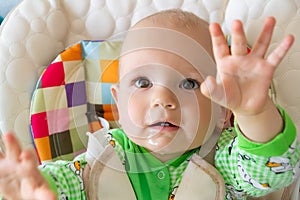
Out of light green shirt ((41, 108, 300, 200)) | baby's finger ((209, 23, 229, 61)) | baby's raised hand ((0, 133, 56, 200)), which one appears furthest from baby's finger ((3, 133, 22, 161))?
baby's finger ((209, 23, 229, 61))

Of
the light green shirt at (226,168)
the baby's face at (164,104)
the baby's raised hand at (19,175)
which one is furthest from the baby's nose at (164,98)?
the baby's raised hand at (19,175)

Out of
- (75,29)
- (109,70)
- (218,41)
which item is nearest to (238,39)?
(218,41)

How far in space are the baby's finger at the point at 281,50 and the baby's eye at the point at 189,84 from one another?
0.61 feet

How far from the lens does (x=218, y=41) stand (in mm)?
594

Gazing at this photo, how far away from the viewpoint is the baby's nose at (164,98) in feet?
2.33

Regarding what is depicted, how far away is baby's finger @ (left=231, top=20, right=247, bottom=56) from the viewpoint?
1.89 ft

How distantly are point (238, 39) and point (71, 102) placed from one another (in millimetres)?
425

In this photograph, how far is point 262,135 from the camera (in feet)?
2.12

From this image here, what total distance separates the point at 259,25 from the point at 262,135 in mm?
351

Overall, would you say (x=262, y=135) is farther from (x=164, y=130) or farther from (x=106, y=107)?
(x=106, y=107)

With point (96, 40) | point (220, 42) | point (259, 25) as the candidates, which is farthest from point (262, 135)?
point (96, 40)

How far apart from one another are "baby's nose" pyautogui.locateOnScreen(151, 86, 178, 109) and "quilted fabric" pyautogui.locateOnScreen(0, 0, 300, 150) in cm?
28

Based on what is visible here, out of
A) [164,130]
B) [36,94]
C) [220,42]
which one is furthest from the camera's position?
[36,94]

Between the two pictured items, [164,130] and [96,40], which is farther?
[96,40]
